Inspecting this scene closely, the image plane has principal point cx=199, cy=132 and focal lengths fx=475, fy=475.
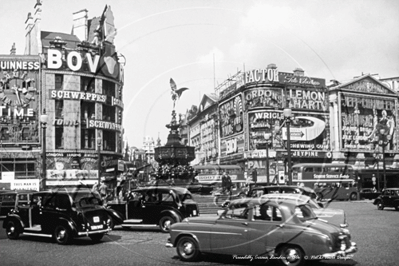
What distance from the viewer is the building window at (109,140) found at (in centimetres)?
5800

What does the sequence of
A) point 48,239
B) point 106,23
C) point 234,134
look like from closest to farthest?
1. point 48,239
2. point 106,23
3. point 234,134

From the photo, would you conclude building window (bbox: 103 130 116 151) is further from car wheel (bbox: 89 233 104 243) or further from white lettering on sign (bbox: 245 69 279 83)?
car wheel (bbox: 89 233 104 243)

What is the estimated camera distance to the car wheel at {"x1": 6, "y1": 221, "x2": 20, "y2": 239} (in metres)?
15.3

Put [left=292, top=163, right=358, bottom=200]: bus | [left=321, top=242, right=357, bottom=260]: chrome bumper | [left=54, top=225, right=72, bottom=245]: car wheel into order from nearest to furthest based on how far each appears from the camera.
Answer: [left=321, top=242, right=357, bottom=260]: chrome bumper < [left=54, top=225, right=72, bottom=245]: car wheel < [left=292, top=163, right=358, bottom=200]: bus

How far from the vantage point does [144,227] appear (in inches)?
706

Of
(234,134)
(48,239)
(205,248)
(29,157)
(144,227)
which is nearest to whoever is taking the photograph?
(205,248)

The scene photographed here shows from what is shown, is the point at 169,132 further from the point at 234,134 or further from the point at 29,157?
the point at 234,134

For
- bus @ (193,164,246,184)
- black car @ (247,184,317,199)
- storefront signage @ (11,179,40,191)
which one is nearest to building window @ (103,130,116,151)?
bus @ (193,164,246,184)

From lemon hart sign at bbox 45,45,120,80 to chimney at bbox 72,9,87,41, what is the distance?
6.90 meters

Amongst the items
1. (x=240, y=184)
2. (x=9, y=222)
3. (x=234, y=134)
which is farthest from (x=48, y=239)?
(x=234, y=134)

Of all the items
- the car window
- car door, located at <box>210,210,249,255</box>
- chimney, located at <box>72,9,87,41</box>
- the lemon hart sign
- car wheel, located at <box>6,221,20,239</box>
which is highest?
chimney, located at <box>72,9,87,41</box>

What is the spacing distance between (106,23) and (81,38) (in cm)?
458

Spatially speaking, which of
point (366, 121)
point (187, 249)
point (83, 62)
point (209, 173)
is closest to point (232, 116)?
point (366, 121)

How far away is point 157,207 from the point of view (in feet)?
56.7
